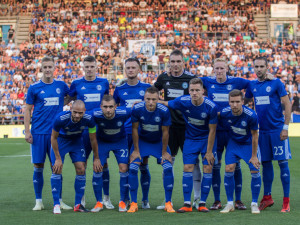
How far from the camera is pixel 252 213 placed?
7555 mm

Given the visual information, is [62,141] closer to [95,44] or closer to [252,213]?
[252,213]

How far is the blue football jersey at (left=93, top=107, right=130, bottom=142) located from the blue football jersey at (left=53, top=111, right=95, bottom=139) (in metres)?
0.25

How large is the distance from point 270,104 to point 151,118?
6.23 feet

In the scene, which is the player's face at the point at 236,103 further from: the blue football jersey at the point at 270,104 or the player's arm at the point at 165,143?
the player's arm at the point at 165,143

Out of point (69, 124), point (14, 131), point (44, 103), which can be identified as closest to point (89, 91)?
point (44, 103)

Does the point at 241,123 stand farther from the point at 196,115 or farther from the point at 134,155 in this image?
the point at 134,155

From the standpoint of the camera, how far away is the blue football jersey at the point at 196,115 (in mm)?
7801

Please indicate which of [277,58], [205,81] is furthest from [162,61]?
[205,81]

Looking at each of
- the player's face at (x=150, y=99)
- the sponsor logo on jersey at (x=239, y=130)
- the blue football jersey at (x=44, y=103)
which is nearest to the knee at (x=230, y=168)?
the sponsor logo on jersey at (x=239, y=130)

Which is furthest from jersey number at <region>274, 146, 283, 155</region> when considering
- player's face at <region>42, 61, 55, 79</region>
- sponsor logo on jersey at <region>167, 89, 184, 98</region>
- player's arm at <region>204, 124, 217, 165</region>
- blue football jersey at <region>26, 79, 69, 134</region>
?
player's face at <region>42, 61, 55, 79</region>

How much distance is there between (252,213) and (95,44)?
24553 millimetres

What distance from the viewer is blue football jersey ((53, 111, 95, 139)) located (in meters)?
7.64

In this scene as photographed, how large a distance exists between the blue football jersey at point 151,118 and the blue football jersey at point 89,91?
31.5 inches

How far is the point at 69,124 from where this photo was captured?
25.3ft
